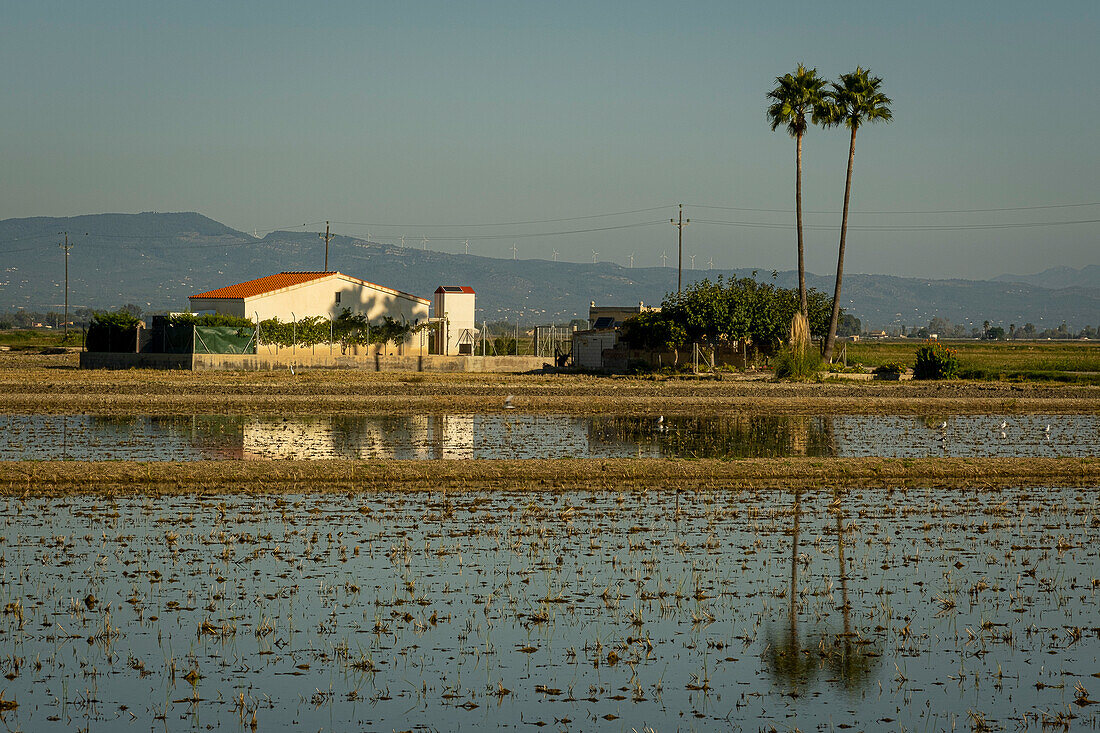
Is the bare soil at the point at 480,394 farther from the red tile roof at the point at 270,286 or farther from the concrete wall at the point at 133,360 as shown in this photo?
the red tile roof at the point at 270,286

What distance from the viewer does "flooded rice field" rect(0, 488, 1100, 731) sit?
924cm

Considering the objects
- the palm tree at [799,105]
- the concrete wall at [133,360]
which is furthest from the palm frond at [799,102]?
the concrete wall at [133,360]

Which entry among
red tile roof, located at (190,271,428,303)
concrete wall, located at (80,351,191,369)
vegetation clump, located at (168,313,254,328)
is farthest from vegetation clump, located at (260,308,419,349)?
concrete wall, located at (80,351,191,369)

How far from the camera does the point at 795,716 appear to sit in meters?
9.11

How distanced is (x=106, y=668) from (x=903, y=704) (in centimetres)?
652

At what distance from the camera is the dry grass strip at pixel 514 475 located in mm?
20797

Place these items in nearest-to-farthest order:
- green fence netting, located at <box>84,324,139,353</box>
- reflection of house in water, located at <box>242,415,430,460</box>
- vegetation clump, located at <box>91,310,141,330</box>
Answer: reflection of house in water, located at <box>242,415,430,460</box>
green fence netting, located at <box>84,324,139,353</box>
vegetation clump, located at <box>91,310,141,330</box>

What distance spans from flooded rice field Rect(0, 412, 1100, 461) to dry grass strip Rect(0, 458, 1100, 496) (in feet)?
7.95

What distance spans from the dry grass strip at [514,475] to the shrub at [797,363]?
106 feet

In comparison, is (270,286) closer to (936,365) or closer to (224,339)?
(224,339)

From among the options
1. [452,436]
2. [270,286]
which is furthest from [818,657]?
[270,286]

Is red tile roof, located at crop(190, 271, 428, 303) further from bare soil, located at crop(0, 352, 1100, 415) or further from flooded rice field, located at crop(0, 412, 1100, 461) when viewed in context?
flooded rice field, located at crop(0, 412, 1100, 461)

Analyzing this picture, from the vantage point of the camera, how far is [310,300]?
69812 millimetres

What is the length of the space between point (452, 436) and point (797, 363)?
97.4 ft
